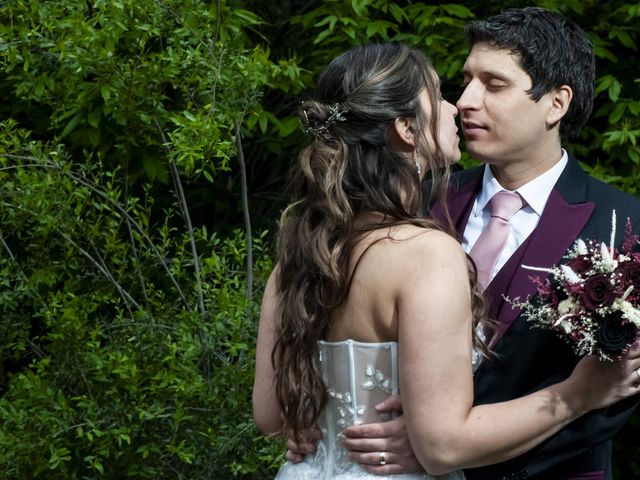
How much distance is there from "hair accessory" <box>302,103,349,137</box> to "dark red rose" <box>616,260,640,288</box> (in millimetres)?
797

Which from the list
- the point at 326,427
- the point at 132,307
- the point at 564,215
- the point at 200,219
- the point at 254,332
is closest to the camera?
the point at 326,427

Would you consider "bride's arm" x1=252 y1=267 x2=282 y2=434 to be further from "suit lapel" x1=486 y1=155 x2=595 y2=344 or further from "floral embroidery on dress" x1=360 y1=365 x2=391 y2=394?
"suit lapel" x1=486 y1=155 x2=595 y2=344

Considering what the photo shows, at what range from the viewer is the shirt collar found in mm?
3586

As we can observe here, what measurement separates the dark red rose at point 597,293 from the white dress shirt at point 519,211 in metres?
0.67

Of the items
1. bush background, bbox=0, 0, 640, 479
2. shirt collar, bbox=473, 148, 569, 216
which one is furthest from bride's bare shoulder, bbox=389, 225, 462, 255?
bush background, bbox=0, 0, 640, 479

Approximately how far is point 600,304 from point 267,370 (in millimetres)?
976

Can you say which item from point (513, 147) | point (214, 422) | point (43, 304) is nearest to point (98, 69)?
point (43, 304)

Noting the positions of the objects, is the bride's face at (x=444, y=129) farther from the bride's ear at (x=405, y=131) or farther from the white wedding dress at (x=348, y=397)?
the white wedding dress at (x=348, y=397)

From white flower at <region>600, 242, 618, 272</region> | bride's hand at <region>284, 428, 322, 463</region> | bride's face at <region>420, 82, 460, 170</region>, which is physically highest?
bride's face at <region>420, 82, 460, 170</region>

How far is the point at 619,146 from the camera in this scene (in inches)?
219

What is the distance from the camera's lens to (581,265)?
286 centimetres

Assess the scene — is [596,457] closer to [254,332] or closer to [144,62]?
[254,332]

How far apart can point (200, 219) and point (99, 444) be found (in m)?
1.88

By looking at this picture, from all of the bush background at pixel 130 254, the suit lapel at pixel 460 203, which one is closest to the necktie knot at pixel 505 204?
the suit lapel at pixel 460 203
